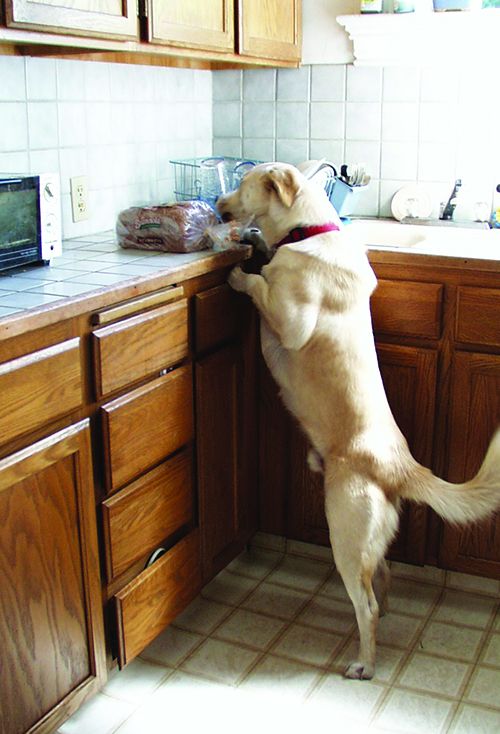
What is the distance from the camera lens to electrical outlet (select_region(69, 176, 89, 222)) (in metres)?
2.30

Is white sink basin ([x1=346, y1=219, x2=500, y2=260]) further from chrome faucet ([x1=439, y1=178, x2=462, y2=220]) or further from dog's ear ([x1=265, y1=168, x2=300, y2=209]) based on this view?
dog's ear ([x1=265, y1=168, x2=300, y2=209])

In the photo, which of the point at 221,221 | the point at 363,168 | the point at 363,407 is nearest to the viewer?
the point at 363,407

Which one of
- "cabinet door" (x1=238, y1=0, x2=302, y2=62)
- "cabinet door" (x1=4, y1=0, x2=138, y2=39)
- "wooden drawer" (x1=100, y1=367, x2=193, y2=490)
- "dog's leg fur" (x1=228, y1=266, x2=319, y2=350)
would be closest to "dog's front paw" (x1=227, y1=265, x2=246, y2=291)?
"dog's leg fur" (x1=228, y1=266, x2=319, y2=350)

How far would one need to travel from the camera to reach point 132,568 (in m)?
1.88

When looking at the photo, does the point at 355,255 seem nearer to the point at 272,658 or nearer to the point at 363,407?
the point at 363,407

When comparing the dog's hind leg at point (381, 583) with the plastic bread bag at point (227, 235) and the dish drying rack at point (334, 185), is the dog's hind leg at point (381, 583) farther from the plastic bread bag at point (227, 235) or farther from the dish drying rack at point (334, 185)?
the dish drying rack at point (334, 185)

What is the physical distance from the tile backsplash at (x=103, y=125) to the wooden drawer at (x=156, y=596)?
91 centimetres

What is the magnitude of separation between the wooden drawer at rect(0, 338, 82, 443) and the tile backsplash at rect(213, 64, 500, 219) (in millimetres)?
1505

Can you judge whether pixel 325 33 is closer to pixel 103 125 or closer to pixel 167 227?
pixel 103 125

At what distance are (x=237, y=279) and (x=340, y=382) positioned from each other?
35cm

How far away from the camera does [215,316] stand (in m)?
2.07

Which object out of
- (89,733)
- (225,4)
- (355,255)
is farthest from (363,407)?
(225,4)

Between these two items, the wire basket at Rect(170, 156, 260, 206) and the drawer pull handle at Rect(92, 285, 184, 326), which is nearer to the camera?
the drawer pull handle at Rect(92, 285, 184, 326)

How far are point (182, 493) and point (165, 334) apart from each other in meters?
0.41
